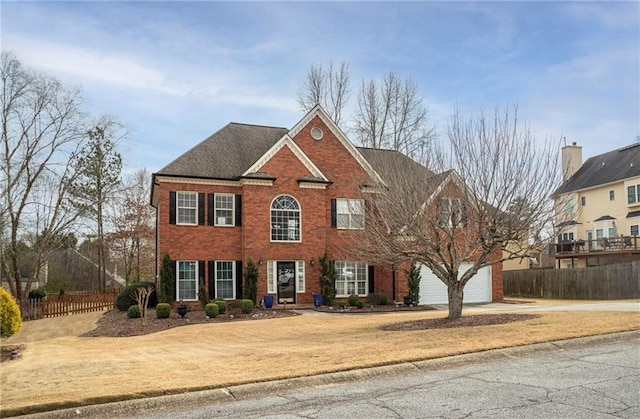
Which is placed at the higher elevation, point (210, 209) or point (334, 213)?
point (210, 209)

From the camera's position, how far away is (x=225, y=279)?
25047mm

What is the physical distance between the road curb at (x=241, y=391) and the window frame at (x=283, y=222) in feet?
53.7

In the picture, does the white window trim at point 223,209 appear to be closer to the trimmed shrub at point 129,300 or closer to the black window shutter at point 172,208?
the black window shutter at point 172,208

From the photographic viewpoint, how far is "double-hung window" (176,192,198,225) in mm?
24516

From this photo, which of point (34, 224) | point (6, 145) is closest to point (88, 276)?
point (34, 224)

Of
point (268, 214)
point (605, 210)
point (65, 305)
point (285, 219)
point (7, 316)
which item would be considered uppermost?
point (605, 210)

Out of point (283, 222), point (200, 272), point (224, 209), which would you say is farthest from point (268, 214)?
point (200, 272)

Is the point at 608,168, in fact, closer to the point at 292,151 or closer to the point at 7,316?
the point at 292,151

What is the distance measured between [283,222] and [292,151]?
347cm

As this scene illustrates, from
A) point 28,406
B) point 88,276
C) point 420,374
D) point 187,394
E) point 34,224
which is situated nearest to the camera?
point 28,406

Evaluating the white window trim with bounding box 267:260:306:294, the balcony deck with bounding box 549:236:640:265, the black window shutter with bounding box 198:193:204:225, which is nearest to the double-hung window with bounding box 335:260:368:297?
the white window trim with bounding box 267:260:306:294

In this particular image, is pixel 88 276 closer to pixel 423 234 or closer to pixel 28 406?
pixel 423 234

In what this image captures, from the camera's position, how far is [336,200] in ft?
89.2

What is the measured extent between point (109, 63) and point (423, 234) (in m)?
9.89
